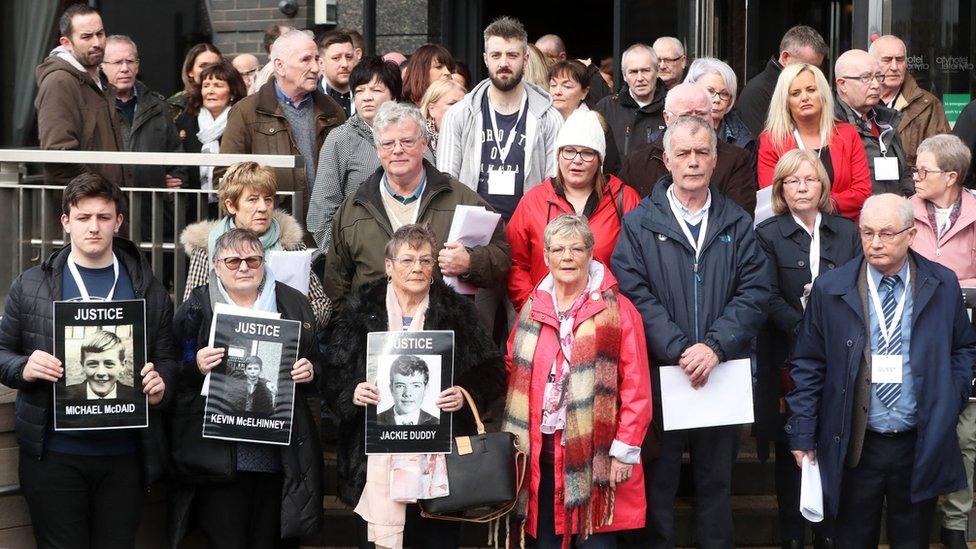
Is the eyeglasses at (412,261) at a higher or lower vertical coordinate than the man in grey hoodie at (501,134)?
lower

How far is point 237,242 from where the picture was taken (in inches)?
238

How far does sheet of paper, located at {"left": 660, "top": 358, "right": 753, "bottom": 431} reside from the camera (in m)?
6.21

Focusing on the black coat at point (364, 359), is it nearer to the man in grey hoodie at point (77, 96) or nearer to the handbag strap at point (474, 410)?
the handbag strap at point (474, 410)

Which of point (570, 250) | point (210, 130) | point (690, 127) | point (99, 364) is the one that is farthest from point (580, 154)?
point (210, 130)

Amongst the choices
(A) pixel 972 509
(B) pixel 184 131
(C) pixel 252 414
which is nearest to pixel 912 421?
(A) pixel 972 509

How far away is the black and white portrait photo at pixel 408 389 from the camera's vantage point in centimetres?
593

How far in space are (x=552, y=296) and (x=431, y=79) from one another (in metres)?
3.17

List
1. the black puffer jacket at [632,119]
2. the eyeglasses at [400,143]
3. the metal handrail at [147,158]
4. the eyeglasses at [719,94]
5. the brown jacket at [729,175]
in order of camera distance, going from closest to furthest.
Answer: the eyeglasses at [400,143] → the metal handrail at [147,158] → the brown jacket at [729,175] → the eyeglasses at [719,94] → the black puffer jacket at [632,119]

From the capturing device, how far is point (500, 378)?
616cm

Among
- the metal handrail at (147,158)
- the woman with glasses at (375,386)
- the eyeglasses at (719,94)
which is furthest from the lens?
the eyeglasses at (719,94)

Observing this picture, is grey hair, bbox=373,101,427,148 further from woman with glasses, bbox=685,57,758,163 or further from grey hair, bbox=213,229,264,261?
woman with glasses, bbox=685,57,758,163

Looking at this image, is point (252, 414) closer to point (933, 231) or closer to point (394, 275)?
point (394, 275)

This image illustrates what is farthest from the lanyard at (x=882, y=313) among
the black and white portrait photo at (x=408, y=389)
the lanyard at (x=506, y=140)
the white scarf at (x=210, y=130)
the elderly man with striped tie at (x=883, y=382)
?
the white scarf at (x=210, y=130)

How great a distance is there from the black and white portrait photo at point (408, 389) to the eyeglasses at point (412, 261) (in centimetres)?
39
